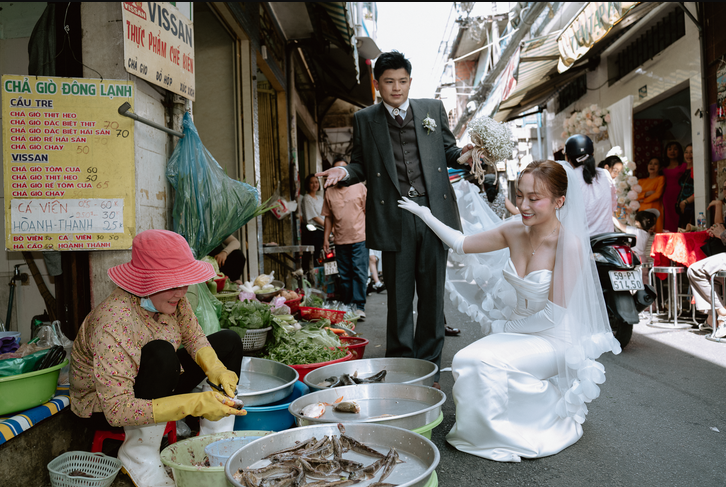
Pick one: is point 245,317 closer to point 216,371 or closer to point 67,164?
point 216,371

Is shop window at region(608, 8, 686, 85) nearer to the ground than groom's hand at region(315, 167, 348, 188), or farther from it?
farther from it

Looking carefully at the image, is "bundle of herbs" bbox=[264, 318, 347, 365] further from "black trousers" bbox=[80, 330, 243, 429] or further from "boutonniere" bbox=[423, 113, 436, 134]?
"boutonniere" bbox=[423, 113, 436, 134]

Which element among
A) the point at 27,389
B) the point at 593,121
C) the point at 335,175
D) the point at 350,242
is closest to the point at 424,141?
the point at 335,175

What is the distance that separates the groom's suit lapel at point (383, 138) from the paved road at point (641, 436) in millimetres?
1685

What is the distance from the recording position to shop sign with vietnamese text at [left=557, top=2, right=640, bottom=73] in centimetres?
695

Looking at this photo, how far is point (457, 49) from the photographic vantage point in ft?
97.9

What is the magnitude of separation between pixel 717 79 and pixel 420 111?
19.4ft

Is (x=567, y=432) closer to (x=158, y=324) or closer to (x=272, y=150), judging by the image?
(x=158, y=324)

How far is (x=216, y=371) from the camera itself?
248cm

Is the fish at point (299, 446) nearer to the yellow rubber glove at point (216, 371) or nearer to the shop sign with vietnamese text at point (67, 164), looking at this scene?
the yellow rubber glove at point (216, 371)

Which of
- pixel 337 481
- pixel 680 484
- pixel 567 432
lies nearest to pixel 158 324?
pixel 337 481

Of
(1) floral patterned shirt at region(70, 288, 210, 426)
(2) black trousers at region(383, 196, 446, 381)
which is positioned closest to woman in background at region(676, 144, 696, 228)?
(2) black trousers at region(383, 196, 446, 381)

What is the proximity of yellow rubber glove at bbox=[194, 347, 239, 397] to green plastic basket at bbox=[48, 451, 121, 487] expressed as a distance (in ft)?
1.80

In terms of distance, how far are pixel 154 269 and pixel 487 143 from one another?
225 centimetres
